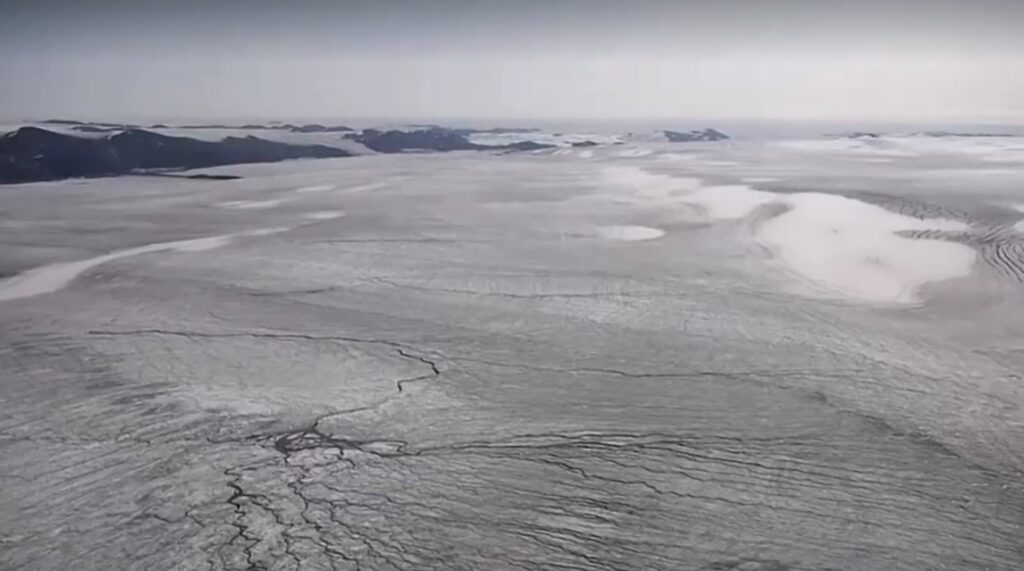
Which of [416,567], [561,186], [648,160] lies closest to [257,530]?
[416,567]

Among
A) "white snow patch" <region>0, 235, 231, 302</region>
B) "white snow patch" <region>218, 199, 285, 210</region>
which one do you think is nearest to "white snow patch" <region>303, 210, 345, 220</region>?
"white snow patch" <region>218, 199, 285, 210</region>

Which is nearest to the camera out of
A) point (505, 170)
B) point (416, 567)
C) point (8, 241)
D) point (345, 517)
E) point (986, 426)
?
point (416, 567)

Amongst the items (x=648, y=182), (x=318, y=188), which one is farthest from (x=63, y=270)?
(x=648, y=182)

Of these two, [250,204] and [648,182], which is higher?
[648,182]

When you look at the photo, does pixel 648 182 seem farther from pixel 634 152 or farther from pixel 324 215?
pixel 634 152

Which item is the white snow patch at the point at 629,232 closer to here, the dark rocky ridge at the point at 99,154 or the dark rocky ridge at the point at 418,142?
the dark rocky ridge at the point at 99,154

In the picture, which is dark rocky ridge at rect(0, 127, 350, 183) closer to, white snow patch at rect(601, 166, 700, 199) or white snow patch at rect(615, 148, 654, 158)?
white snow patch at rect(601, 166, 700, 199)

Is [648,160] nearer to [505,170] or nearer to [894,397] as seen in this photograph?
[505,170]

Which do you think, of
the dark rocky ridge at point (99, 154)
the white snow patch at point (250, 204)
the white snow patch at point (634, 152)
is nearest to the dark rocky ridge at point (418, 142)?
the white snow patch at point (634, 152)
